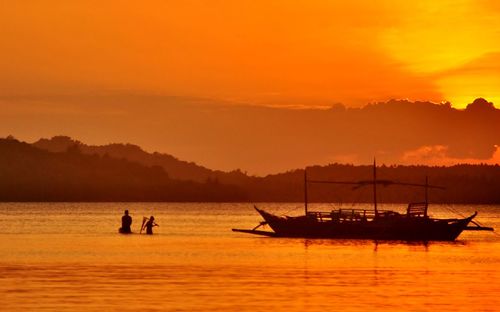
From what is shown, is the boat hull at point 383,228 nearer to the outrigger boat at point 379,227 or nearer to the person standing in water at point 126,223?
the outrigger boat at point 379,227

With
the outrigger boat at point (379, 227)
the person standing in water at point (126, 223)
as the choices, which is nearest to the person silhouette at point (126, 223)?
the person standing in water at point (126, 223)

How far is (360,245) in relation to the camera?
89.6m

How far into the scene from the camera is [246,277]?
5275 cm

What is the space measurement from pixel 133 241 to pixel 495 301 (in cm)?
5301

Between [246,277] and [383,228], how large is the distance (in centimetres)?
4128

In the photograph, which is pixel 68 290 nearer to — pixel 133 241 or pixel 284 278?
pixel 284 278

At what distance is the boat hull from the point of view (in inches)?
3639

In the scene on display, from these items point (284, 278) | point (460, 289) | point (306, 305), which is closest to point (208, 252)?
point (284, 278)

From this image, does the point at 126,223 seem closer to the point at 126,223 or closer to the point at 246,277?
the point at 126,223

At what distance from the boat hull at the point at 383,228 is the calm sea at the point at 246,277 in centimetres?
591

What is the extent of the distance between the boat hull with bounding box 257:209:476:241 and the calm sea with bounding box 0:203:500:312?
233 inches

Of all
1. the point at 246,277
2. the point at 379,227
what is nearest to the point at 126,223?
the point at 379,227

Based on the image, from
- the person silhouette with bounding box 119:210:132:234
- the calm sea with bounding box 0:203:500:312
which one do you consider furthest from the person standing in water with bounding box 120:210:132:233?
the calm sea with bounding box 0:203:500:312

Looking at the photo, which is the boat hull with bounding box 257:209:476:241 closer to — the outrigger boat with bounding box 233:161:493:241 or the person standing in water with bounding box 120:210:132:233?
the outrigger boat with bounding box 233:161:493:241
